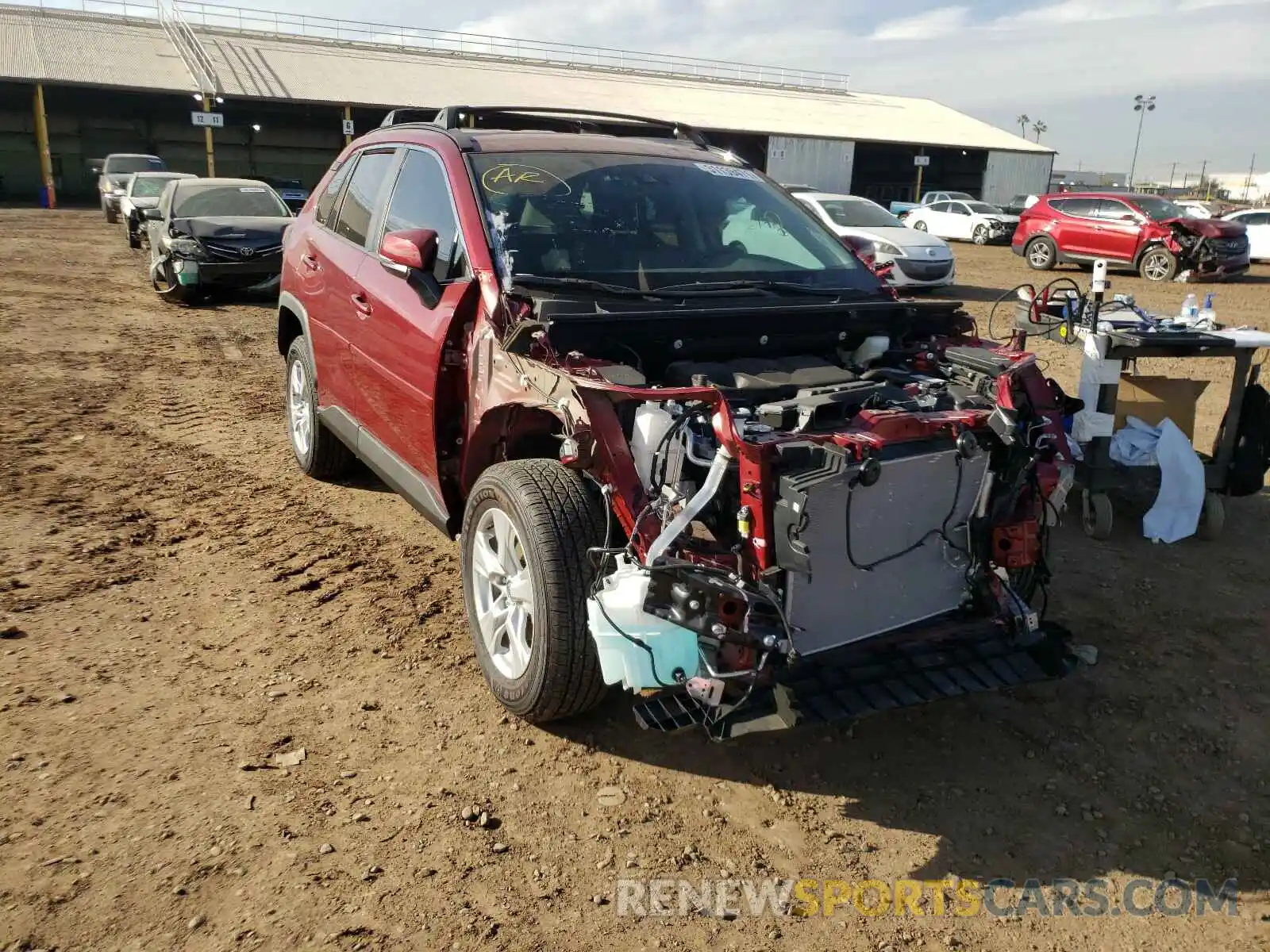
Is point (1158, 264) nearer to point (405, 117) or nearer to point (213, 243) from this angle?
point (213, 243)

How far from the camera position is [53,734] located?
323 cm

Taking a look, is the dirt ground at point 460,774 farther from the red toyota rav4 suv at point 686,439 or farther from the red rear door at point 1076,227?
the red rear door at point 1076,227

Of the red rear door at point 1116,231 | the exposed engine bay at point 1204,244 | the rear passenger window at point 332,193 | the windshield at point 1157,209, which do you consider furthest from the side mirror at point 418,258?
the windshield at point 1157,209

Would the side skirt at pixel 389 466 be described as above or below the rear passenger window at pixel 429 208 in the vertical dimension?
below

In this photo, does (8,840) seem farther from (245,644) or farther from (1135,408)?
(1135,408)

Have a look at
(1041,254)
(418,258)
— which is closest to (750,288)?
(418,258)

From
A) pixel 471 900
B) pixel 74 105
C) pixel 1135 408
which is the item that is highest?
pixel 74 105

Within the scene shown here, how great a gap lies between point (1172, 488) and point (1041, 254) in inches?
638

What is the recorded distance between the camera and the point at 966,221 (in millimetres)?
27266

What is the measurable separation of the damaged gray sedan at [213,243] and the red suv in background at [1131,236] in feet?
47.8

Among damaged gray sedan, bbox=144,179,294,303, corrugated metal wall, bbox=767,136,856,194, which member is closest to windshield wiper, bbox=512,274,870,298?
damaged gray sedan, bbox=144,179,294,303

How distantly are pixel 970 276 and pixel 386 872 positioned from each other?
17896 millimetres

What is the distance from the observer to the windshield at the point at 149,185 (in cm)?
1903

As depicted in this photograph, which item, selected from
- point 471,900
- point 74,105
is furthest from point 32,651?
point 74,105
